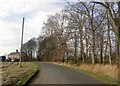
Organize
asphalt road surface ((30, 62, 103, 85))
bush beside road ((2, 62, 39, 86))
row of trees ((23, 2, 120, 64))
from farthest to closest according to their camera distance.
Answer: row of trees ((23, 2, 120, 64)) < asphalt road surface ((30, 62, 103, 85)) < bush beside road ((2, 62, 39, 86))

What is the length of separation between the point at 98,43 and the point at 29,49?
77952mm

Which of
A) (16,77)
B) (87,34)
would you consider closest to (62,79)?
(16,77)

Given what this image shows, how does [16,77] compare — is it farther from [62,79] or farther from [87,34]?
[87,34]

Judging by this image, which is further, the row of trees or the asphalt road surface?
the row of trees

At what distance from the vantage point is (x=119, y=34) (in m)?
24.8

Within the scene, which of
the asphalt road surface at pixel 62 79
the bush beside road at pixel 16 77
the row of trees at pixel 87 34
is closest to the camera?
the bush beside road at pixel 16 77

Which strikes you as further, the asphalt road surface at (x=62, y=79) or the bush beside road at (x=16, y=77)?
the asphalt road surface at (x=62, y=79)

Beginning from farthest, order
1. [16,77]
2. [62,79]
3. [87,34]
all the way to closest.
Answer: [87,34] → [16,77] → [62,79]

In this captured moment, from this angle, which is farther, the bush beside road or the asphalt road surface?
the asphalt road surface

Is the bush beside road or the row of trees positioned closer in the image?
the bush beside road

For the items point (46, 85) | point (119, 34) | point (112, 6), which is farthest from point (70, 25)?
point (46, 85)

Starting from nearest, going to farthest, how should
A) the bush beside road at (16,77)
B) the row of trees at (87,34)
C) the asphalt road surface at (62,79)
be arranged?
the bush beside road at (16,77) < the asphalt road surface at (62,79) < the row of trees at (87,34)

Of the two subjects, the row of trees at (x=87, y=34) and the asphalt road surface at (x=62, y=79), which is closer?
the asphalt road surface at (x=62, y=79)

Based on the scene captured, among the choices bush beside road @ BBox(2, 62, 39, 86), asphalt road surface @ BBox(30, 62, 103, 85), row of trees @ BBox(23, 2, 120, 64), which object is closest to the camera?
bush beside road @ BBox(2, 62, 39, 86)
